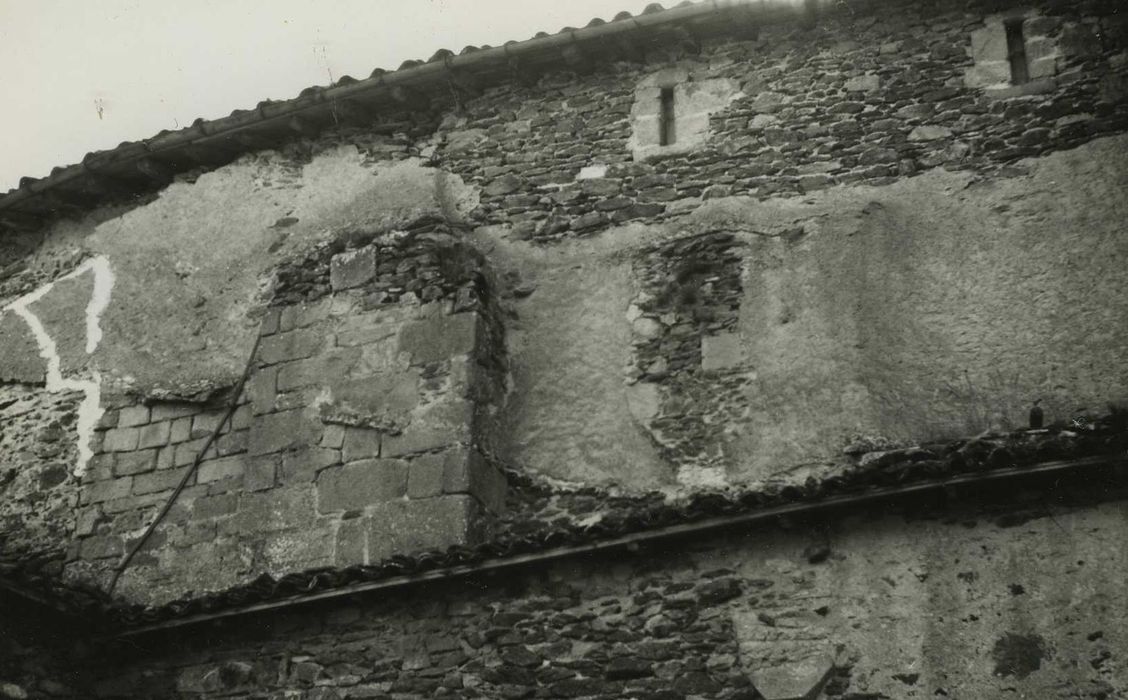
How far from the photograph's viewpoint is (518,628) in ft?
21.6

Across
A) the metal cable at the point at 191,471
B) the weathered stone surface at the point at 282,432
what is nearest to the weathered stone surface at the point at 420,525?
the weathered stone surface at the point at 282,432

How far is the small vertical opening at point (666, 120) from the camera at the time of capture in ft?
29.2

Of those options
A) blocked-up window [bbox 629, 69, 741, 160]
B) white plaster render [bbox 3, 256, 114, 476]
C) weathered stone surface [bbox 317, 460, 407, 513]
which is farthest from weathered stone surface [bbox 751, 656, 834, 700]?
white plaster render [bbox 3, 256, 114, 476]

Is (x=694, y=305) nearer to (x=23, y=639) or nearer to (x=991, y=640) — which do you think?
(x=991, y=640)

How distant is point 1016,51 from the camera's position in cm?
841

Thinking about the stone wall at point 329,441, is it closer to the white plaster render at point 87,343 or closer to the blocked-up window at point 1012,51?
the white plaster render at point 87,343

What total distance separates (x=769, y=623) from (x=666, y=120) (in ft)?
13.1

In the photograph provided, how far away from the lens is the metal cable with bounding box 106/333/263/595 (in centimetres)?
831

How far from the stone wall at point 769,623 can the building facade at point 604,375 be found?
0.02m

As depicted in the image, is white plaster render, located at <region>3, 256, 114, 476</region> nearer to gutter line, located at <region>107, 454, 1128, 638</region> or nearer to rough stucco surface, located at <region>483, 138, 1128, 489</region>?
gutter line, located at <region>107, 454, 1128, 638</region>

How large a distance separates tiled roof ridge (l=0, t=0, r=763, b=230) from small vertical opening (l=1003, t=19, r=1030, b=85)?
1.73 metres

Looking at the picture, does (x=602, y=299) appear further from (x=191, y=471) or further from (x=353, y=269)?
(x=191, y=471)

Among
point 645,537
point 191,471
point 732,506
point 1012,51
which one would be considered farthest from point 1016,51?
point 191,471

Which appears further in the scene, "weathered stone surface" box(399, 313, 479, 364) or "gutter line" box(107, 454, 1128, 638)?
"weathered stone surface" box(399, 313, 479, 364)
